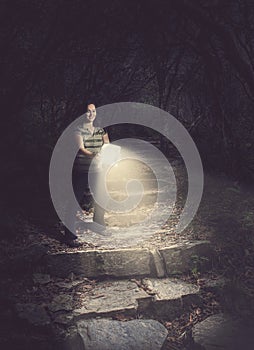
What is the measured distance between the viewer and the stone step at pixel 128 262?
6.45 m

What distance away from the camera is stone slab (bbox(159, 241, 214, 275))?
263 inches

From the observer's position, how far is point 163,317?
19.0 ft

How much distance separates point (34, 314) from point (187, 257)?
266cm

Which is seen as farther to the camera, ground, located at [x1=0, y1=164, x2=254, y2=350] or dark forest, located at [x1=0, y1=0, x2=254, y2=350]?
dark forest, located at [x1=0, y1=0, x2=254, y2=350]

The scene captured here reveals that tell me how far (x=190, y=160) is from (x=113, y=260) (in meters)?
6.96

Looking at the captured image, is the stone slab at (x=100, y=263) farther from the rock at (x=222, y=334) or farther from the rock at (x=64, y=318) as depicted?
the rock at (x=222, y=334)

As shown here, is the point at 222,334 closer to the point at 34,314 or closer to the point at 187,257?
the point at 187,257

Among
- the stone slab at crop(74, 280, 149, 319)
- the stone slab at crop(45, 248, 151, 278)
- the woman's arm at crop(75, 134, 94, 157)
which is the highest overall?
the woman's arm at crop(75, 134, 94, 157)

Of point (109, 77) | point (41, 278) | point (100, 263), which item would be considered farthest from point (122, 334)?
point (109, 77)

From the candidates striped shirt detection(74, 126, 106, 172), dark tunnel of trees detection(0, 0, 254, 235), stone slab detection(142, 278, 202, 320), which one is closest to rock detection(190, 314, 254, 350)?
stone slab detection(142, 278, 202, 320)

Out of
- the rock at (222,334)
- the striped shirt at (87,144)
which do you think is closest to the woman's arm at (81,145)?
the striped shirt at (87,144)

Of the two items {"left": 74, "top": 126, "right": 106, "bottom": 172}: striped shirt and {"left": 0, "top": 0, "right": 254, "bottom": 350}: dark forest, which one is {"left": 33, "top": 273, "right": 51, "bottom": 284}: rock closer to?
{"left": 0, "top": 0, "right": 254, "bottom": 350}: dark forest

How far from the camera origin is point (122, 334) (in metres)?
5.16

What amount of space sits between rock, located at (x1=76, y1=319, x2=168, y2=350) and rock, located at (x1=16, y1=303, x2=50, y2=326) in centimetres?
47
